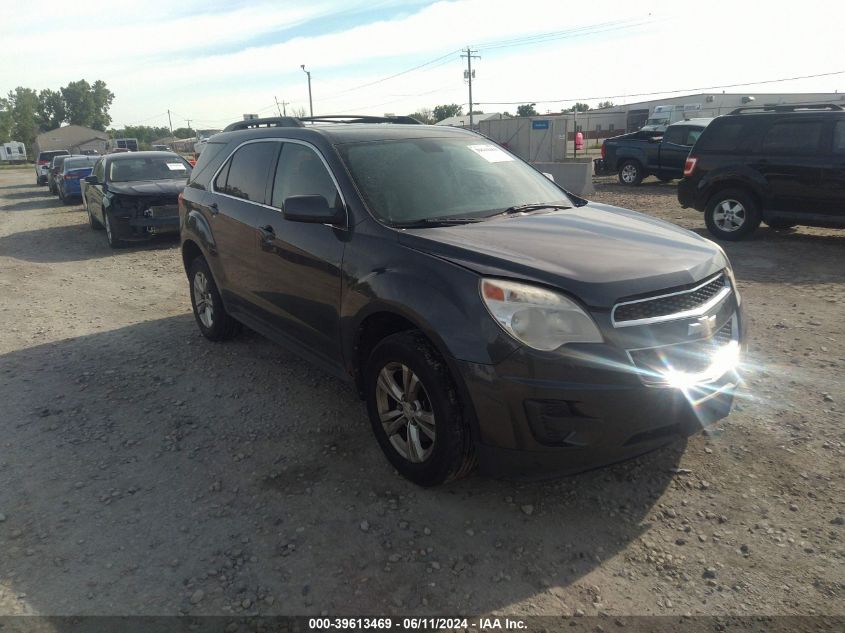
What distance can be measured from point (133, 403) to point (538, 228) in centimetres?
316

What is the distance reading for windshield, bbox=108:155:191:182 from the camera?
11.9 metres

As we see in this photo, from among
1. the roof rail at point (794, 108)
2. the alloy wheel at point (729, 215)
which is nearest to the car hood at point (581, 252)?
the alloy wheel at point (729, 215)

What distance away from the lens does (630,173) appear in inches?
733

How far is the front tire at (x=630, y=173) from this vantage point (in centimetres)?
1833

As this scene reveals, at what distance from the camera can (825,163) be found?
8312 millimetres

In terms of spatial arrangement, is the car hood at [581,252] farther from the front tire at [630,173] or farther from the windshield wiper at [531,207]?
the front tire at [630,173]

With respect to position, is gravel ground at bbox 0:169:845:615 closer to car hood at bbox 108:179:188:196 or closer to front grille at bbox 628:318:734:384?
front grille at bbox 628:318:734:384

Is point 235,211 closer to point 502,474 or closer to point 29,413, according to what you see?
point 29,413

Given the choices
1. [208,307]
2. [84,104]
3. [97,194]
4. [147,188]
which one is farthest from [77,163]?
[84,104]

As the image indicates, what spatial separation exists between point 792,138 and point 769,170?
1.65 feet

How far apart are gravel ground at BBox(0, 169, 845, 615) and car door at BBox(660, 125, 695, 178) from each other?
13259 mm

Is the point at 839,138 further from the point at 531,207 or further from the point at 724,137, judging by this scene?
the point at 531,207

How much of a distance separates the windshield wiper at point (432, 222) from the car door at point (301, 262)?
35 centimetres

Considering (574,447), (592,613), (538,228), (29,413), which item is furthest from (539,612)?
(29,413)
